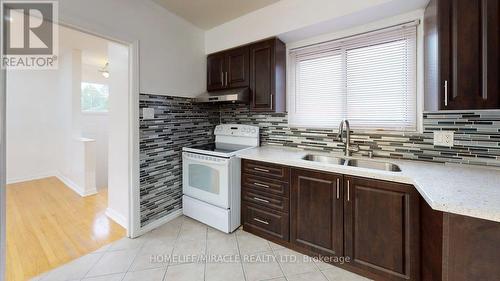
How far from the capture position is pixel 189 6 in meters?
2.32

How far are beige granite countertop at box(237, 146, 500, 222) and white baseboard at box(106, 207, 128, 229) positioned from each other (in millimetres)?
1828

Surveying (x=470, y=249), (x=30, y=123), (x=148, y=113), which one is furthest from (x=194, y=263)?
(x=30, y=123)

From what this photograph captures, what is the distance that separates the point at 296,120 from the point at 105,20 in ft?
6.99

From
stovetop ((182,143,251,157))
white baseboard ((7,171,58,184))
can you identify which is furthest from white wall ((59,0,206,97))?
white baseboard ((7,171,58,184))

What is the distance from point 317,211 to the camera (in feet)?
5.82

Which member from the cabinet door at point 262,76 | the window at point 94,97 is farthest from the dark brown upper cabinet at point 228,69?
the window at point 94,97

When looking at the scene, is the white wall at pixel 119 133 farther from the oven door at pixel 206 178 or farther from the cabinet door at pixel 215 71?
the cabinet door at pixel 215 71

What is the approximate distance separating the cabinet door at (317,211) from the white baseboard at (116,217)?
1890mm

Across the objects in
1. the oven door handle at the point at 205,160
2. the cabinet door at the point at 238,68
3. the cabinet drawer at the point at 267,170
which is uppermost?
the cabinet door at the point at 238,68

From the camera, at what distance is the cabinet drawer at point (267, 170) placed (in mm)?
1939

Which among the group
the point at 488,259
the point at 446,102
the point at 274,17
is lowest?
the point at 488,259

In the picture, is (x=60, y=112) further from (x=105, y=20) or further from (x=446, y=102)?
(x=446, y=102)

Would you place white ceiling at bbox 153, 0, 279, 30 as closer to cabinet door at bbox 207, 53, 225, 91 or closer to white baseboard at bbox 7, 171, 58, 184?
cabinet door at bbox 207, 53, 225, 91

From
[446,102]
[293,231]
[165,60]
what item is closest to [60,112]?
[165,60]
